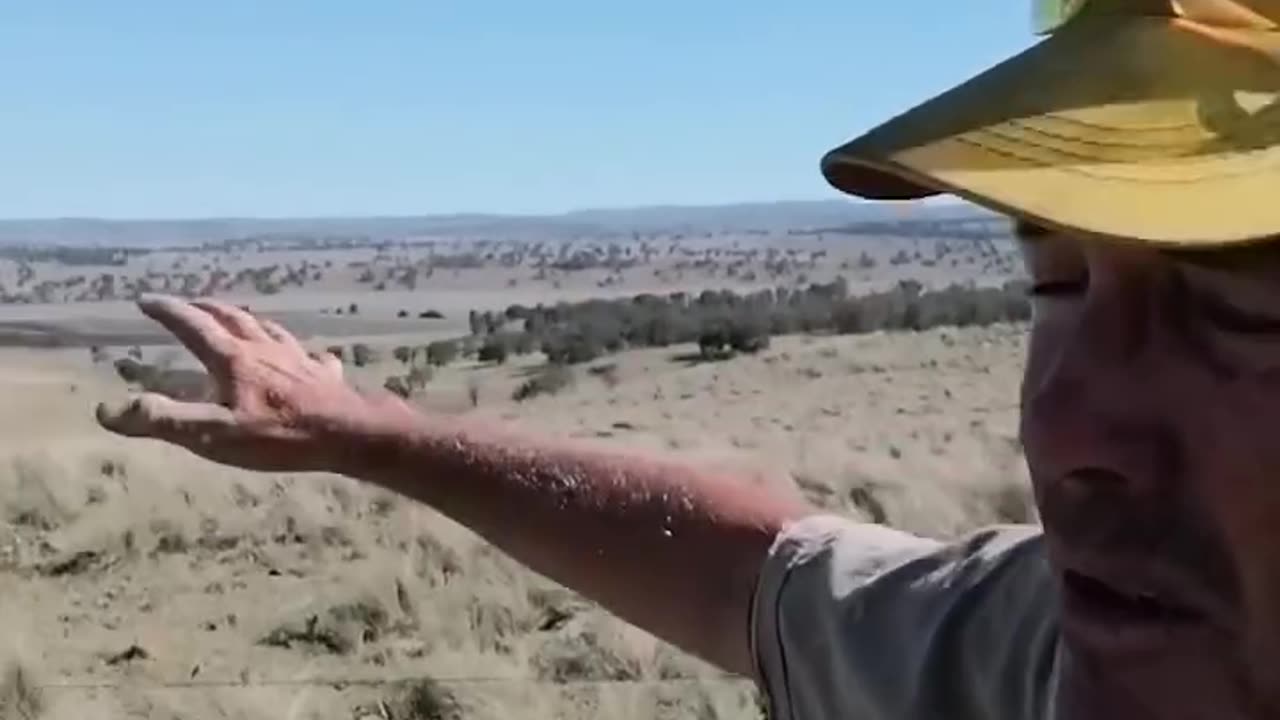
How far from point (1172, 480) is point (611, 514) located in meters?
1.12

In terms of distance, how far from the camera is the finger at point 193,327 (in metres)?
2.60

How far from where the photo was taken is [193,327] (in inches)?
105

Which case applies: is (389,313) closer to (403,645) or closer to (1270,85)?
(403,645)

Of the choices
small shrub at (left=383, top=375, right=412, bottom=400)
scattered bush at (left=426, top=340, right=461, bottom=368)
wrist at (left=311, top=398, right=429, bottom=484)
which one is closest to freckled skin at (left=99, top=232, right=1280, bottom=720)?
wrist at (left=311, top=398, right=429, bottom=484)

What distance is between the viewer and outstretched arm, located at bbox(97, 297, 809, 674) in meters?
2.32

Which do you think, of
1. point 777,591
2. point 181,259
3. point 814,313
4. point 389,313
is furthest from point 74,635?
point 181,259

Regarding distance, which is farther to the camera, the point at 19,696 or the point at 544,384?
the point at 544,384

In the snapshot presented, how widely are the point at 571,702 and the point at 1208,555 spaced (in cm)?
656

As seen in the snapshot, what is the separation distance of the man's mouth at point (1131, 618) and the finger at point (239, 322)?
4.87 ft

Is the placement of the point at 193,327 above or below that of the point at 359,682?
above

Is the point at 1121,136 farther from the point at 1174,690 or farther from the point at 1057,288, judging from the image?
the point at 1174,690

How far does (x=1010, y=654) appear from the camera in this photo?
5.98ft

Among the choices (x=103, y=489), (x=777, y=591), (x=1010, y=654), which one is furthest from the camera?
(x=103, y=489)

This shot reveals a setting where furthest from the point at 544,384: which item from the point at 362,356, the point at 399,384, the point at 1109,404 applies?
the point at 1109,404
